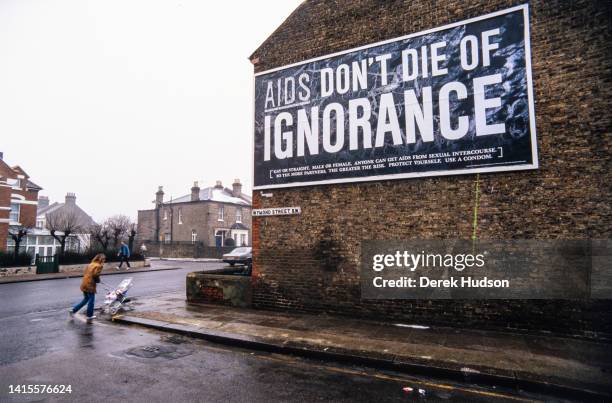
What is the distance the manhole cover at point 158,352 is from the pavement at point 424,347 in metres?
0.79

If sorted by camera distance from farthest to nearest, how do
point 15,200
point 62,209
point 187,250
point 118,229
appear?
point 62,209, point 187,250, point 15,200, point 118,229

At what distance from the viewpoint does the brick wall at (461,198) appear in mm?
6766

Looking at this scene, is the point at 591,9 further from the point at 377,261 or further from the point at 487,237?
the point at 377,261

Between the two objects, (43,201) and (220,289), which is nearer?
(220,289)

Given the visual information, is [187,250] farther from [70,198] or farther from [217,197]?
[70,198]

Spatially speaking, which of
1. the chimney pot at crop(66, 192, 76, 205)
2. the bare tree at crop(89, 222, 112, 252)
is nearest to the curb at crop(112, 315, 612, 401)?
the bare tree at crop(89, 222, 112, 252)

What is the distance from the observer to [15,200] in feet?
115

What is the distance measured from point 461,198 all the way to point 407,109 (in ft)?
7.93

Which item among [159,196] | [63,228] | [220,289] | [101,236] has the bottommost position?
[220,289]

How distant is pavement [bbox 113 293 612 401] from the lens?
4.93 metres

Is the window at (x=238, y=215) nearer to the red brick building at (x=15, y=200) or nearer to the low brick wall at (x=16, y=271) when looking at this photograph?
the red brick building at (x=15, y=200)

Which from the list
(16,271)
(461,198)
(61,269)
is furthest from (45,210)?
(461,198)

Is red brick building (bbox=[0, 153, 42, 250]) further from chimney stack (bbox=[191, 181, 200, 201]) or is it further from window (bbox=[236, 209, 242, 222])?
window (bbox=[236, 209, 242, 222])

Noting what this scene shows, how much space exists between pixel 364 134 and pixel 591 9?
4.95 metres
